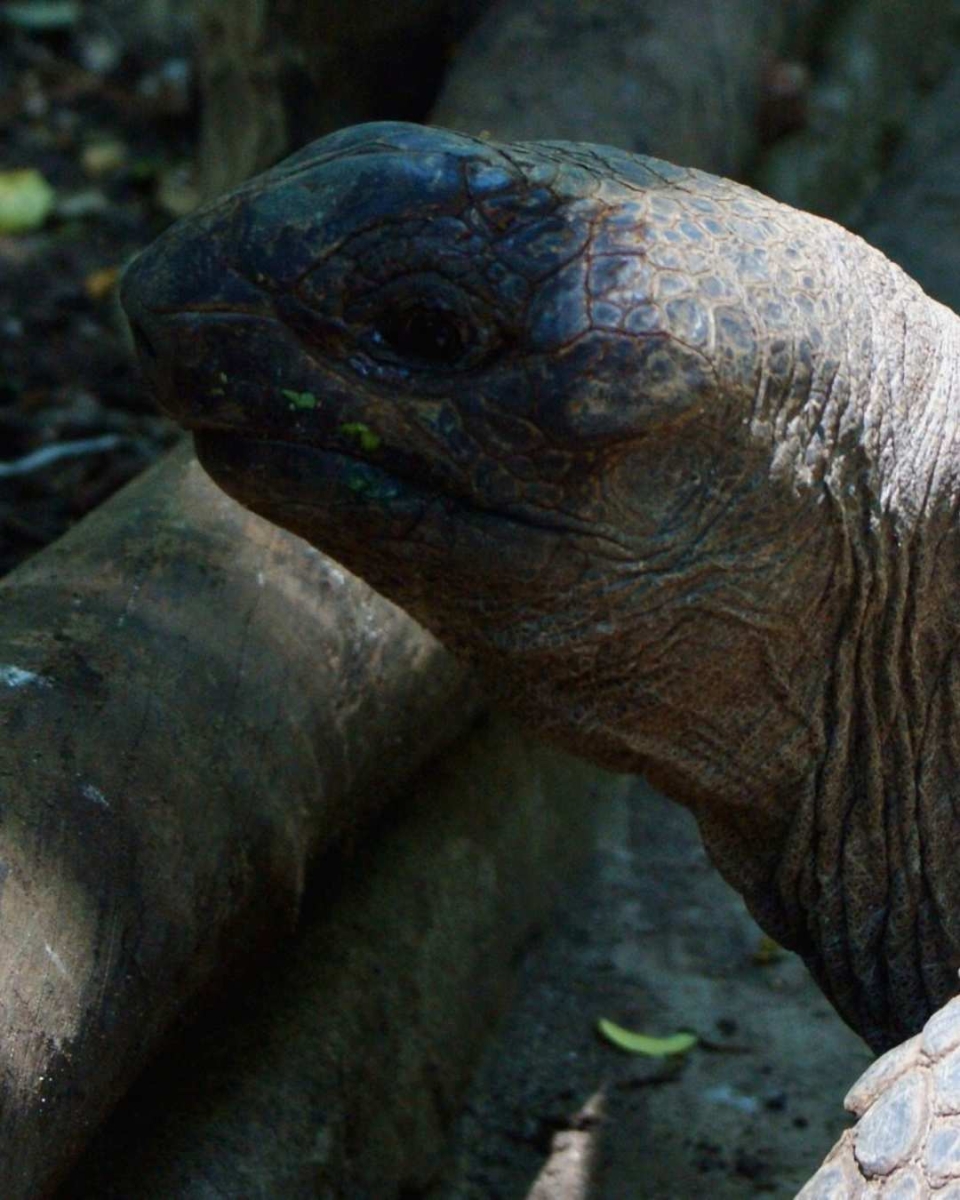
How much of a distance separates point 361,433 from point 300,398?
0.28 ft

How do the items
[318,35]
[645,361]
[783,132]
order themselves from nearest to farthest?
[645,361], [318,35], [783,132]

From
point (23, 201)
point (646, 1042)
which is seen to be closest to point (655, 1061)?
point (646, 1042)

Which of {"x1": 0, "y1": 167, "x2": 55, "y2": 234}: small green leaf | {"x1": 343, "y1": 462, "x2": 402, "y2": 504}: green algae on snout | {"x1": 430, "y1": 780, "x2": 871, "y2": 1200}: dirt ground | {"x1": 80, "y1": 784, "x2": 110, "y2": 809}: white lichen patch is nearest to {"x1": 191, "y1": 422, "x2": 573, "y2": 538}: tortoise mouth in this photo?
{"x1": 343, "y1": 462, "x2": 402, "y2": 504}: green algae on snout

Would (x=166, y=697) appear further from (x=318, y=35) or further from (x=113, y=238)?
(x=113, y=238)

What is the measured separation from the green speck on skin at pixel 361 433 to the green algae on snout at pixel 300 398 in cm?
4

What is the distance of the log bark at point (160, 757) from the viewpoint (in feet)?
7.98

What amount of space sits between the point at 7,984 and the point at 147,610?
83cm

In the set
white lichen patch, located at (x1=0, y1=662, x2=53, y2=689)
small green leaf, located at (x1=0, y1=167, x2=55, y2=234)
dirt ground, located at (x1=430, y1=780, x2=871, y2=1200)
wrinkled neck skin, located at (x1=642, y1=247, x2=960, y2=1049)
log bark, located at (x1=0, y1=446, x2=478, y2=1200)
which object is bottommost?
dirt ground, located at (x1=430, y1=780, x2=871, y2=1200)

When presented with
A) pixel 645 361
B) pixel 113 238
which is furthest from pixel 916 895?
pixel 113 238

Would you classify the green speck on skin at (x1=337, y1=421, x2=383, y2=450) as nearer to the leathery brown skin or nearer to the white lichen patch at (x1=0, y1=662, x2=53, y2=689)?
the leathery brown skin

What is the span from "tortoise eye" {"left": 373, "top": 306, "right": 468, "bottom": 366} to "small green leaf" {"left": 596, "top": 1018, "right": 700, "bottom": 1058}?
1.94 meters

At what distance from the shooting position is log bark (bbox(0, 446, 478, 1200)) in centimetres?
243

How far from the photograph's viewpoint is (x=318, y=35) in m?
5.32

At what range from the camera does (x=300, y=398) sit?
232 centimetres
